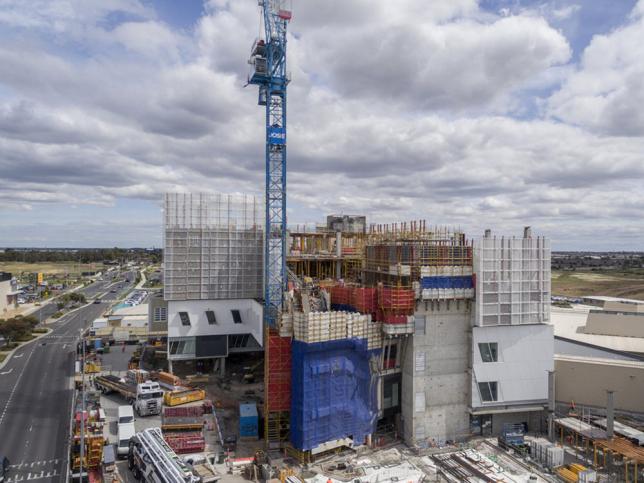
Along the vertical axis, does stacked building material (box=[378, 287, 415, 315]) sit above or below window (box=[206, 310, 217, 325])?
above

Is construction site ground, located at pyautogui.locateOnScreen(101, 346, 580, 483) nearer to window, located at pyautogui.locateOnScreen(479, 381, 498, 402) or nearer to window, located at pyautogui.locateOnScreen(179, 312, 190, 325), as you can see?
window, located at pyautogui.locateOnScreen(479, 381, 498, 402)

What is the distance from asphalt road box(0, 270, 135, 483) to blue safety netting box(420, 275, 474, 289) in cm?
3685

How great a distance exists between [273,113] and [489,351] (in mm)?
38577

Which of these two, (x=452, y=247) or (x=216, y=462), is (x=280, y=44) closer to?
(x=452, y=247)

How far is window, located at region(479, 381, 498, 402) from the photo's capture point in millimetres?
47656

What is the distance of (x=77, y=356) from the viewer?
8319 cm

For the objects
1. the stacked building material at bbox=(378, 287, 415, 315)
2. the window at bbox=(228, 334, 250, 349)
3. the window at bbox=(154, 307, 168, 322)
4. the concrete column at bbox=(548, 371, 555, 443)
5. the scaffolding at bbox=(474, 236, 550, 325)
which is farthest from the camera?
the window at bbox=(154, 307, 168, 322)

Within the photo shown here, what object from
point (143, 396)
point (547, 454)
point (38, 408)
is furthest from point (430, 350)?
point (38, 408)

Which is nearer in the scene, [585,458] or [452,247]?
[585,458]

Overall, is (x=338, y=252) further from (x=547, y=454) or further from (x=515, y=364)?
(x=547, y=454)

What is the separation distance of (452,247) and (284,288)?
23.1 meters

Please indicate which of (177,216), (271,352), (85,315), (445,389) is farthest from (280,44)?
(85,315)

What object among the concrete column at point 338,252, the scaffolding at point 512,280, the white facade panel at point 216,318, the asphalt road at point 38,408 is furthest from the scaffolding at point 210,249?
the scaffolding at point 512,280

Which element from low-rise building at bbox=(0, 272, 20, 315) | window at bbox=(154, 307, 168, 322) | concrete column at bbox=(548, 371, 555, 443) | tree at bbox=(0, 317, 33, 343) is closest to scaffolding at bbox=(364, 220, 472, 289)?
concrete column at bbox=(548, 371, 555, 443)
